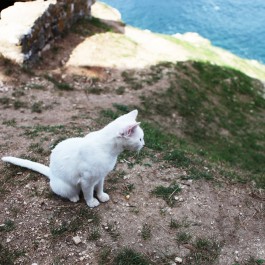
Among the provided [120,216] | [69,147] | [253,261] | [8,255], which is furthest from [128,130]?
[253,261]

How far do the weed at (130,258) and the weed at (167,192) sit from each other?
4.20 feet

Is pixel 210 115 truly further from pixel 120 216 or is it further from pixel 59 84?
pixel 120 216

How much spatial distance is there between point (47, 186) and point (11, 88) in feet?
17.7

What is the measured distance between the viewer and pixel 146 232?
5691 millimetres

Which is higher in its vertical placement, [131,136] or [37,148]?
[131,136]

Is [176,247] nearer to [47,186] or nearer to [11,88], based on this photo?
[47,186]

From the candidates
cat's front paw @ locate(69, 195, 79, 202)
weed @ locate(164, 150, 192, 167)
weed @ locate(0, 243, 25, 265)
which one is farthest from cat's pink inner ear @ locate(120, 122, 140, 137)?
weed @ locate(164, 150, 192, 167)

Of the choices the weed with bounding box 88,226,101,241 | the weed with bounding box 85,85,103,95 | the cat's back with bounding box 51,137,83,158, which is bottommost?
the weed with bounding box 85,85,103,95

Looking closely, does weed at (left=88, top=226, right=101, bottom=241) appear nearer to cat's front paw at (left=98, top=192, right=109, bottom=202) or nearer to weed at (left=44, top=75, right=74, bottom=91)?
cat's front paw at (left=98, top=192, right=109, bottom=202)

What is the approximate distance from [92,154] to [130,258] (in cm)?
152

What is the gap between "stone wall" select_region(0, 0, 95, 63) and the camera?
1130 centimetres

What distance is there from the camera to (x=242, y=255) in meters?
5.65

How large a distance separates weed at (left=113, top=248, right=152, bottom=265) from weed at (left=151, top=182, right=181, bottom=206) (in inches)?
50.4

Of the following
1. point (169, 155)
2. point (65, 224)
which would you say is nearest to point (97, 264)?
point (65, 224)
